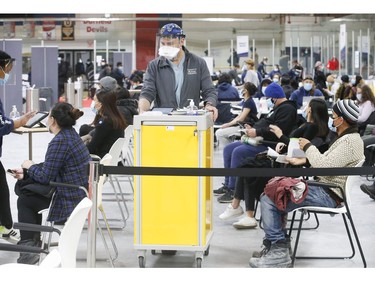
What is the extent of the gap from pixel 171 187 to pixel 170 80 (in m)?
1.15

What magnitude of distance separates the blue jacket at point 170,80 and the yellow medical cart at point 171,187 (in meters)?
0.91

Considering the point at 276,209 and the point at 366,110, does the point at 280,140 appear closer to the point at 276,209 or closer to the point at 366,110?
the point at 276,209

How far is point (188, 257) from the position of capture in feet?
18.4

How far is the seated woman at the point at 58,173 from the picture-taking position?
17.4 feet

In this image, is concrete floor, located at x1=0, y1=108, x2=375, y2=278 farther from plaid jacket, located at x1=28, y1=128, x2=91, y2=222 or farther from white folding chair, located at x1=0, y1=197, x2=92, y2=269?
white folding chair, located at x1=0, y1=197, x2=92, y2=269

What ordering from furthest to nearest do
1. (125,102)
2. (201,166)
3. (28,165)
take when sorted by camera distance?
(125,102)
(28,165)
(201,166)

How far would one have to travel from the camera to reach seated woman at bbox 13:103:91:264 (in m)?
5.29

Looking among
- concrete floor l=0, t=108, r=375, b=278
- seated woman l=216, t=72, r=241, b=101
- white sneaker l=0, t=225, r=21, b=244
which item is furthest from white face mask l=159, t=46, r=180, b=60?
seated woman l=216, t=72, r=241, b=101

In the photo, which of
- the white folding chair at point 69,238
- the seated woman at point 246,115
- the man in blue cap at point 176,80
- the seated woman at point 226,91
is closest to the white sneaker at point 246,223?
the man in blue cap at point 176,80

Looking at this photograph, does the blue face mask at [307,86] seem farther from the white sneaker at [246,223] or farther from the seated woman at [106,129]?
the white sneaker at [246,223]

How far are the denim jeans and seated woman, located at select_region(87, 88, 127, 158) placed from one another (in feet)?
6.35
